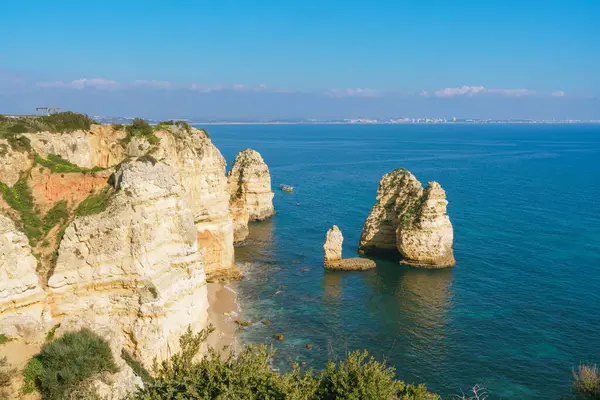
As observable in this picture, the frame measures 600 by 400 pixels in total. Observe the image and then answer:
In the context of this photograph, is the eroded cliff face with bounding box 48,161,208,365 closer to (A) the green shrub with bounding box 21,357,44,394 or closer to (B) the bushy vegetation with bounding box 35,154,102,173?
(A) the green shrub with bounding box 21,357,44,394

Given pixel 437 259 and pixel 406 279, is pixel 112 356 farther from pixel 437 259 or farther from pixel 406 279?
pixel 437 259

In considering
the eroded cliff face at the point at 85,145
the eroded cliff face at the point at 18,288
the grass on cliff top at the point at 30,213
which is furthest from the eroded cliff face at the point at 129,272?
the eroded cliff face at the point at 85,145

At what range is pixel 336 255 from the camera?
5138cm

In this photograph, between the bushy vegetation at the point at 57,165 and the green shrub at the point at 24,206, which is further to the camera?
the bushy vegetation at the point at 57,165

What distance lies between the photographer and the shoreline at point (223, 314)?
34.2 metres

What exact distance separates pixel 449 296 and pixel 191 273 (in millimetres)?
28129

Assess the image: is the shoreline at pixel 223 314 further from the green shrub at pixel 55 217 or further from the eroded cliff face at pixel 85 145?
the eroded cliff face at pixel 85 145

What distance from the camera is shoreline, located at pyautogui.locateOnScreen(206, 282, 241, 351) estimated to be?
Result: 34156 millimetres

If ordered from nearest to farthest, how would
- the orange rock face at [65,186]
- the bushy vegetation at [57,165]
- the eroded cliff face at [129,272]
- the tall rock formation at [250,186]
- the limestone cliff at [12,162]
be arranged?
1. the eroded cliff face at [129,272]
2. the orange rock face at [65,186]
3. the limestone cliff at [12,162]
4. the bushy vegetation at [57,165]
5. the tall rock formation at [250,186]

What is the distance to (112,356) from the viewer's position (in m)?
19.6

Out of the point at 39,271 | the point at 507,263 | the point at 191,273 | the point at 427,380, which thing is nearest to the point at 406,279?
the point at 507,263

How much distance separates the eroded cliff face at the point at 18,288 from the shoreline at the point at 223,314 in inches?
528

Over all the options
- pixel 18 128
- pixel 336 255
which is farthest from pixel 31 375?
pixel 336 255

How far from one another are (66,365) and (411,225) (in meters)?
40.5
